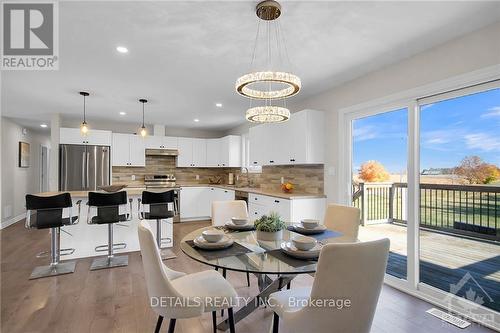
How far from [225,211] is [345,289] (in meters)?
1.87

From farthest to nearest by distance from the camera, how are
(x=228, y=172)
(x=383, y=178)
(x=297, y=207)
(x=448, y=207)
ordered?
(x=228, y=172) → (x=297, y=207) → (x=383, y=178) → (x=448, y=207)

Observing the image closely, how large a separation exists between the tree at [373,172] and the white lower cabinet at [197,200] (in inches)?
137

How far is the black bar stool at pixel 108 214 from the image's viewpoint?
3332 millimetres

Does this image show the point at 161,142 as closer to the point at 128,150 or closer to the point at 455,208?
the point at 128,150

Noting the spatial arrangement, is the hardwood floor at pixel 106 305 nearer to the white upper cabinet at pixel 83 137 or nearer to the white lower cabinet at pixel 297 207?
the white lower cabinet at pixel 297 207

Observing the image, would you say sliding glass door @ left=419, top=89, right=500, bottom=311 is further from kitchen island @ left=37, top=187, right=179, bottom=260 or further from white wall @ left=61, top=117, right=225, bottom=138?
white wall @ left=61, top=117, right=225, bottom=138

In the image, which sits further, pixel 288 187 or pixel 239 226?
pixel 288 187

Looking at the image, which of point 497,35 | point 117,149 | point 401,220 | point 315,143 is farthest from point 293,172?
point 117,149

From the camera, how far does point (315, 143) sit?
389cm

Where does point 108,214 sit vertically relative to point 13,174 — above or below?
below

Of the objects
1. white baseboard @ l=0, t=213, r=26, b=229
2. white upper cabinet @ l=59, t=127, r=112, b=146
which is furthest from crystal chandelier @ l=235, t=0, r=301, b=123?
white baseboard @ l=0, t=213, r=26, b=229

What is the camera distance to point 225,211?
2.96 m

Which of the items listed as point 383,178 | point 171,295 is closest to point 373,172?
point 383,178

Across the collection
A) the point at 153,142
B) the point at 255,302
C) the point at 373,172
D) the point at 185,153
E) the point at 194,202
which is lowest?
the point at 255,302
